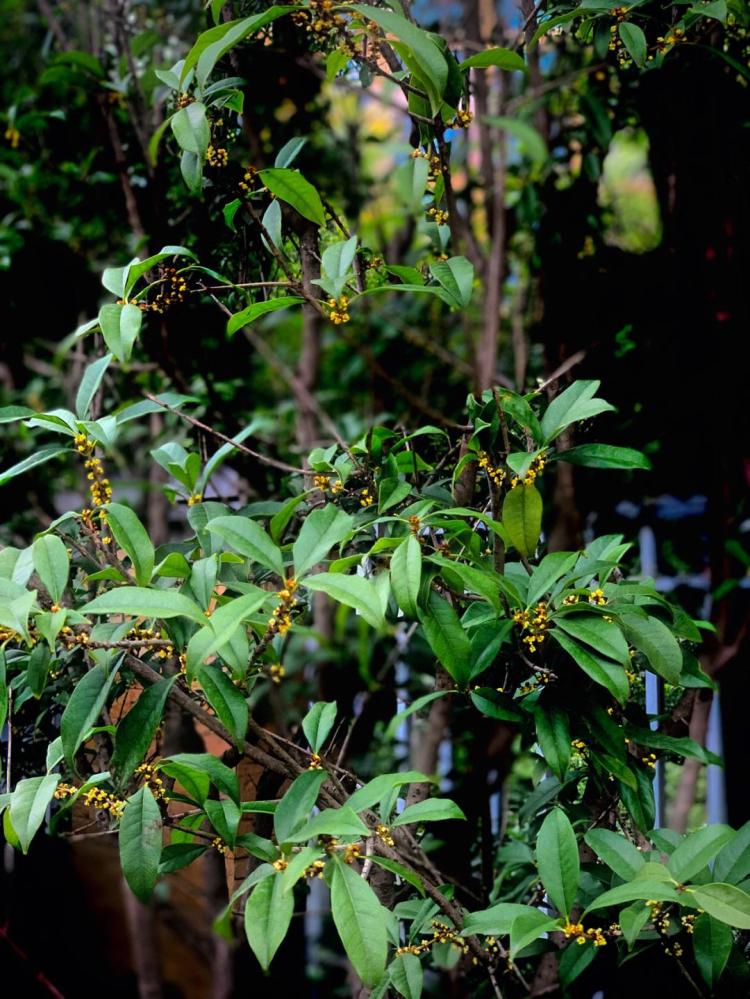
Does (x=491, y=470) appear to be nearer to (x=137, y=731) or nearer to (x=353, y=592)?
(x=353, y=592)

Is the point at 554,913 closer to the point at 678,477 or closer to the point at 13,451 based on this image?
the point at 678,477

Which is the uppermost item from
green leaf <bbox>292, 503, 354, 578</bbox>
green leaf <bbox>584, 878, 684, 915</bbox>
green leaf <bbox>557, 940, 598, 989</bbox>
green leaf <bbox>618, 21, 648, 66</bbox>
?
green leaf <bbox>618, 21, 648, 66</bbox>

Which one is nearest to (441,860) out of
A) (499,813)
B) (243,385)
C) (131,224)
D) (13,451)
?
(499,813)

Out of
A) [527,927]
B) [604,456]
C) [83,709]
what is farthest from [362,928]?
[604,456]

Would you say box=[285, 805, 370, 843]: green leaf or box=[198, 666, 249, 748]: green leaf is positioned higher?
box=[198, 666, 249, 748]: green leaf

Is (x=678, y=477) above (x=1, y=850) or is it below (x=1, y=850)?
above

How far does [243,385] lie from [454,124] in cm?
107

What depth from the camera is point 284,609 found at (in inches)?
32.9

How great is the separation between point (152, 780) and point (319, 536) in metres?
0.28

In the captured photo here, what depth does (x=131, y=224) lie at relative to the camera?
1.88m

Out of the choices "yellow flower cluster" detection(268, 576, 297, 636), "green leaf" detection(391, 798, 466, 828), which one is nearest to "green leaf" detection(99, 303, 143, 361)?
"yellow flower cluster" detection(268, 576, 297, 636)

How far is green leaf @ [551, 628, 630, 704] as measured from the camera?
87 cm

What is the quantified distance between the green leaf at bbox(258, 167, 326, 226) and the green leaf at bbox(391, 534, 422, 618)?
336 mm

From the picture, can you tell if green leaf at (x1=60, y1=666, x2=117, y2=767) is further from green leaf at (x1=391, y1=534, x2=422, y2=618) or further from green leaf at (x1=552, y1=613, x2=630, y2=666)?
green leaf at (x1=552, y1=613, x2=630, y2=666)
